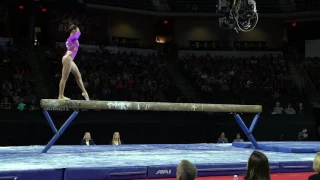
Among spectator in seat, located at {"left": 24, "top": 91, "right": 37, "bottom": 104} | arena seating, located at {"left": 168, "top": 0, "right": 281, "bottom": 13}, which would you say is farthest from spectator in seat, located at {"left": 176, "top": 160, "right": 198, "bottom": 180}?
arena seating, located at {"left": 168, "top": 0, "right": 281, "bottom": 13}

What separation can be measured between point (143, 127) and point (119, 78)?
10.4 feet

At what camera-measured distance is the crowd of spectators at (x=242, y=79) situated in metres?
15.9

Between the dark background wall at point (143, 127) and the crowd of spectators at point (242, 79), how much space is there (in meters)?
1.25

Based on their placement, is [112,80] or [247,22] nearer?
[247,22]

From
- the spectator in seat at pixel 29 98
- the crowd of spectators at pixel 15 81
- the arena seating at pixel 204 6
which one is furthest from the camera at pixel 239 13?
the arena seating at pixel 204 6

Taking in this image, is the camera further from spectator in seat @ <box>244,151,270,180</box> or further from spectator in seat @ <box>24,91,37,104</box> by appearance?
spectator in seat @ <box>24,91,37,104</box>

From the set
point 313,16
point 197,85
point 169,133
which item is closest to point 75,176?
point 169,133

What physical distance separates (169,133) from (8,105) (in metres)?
5.67

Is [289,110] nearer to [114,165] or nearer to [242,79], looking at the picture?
[242,79]

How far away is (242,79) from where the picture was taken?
58.7ft

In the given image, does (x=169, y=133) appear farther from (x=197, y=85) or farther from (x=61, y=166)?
(x=61, y=166)

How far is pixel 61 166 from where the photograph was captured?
15.9 feet

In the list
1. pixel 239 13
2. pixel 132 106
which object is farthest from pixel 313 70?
pixel 132 106

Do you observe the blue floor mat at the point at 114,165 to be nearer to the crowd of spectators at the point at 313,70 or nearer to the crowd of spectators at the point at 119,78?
the crowd of spectators at the point at 119,78
